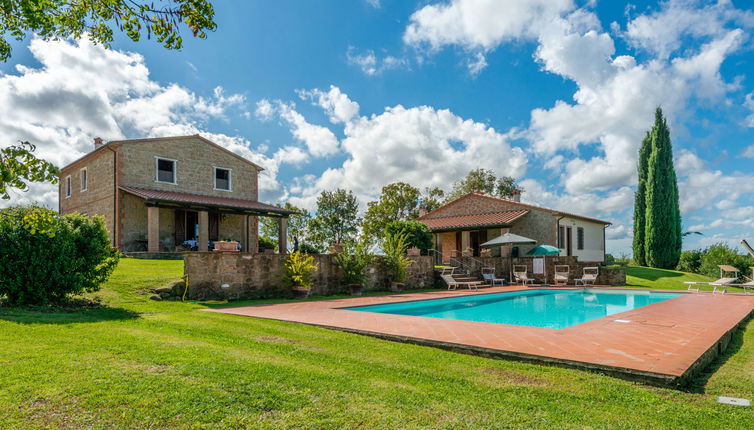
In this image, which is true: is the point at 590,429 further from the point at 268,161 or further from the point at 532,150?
the point at 268,161

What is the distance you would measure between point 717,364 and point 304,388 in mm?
5205

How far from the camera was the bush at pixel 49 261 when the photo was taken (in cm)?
811

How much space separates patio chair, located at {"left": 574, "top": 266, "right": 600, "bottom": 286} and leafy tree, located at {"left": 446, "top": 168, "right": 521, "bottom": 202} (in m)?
21.7

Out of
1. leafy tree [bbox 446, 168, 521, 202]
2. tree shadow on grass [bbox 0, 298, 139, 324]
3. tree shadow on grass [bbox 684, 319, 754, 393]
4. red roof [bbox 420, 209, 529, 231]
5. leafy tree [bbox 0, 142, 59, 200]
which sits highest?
leafy tree [bbox 446, 168, 521, 202]

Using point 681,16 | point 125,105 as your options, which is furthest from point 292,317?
point 681,16

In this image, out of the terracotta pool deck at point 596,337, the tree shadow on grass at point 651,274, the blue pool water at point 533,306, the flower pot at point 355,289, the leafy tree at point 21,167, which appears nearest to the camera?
the leafy tree at point 21,167

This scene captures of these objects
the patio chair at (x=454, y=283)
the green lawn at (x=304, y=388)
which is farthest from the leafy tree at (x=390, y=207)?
the green lawn at (x=304, y=388)

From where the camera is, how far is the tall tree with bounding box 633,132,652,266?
29.7m

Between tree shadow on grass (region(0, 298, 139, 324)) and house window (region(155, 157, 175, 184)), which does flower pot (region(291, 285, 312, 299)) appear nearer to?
tree shadow on grass (region(0, 298, 139, 324))

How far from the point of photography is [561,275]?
68.7 feet

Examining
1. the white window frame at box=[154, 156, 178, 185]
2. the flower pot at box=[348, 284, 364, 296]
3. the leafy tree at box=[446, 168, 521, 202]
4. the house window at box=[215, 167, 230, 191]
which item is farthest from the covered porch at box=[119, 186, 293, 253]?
the leafy tree at box=[446, 168, 521, 202]

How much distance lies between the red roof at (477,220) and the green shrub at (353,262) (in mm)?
12573

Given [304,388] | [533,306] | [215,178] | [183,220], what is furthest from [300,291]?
[215,178]

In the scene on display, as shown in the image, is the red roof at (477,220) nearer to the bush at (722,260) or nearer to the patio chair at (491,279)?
the patio chair at (491,279)
